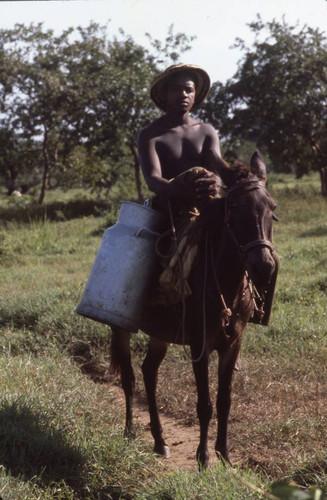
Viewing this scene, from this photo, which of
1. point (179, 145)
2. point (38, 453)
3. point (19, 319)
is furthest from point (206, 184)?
point (19, 319)

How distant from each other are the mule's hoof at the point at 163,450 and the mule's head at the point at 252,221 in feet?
5.40

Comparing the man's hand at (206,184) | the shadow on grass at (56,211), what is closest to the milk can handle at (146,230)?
the man's hand at (206,184)

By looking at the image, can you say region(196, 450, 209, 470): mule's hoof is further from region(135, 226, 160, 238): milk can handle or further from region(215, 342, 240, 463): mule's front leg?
region(135, 226, 160, 238): milk can handle

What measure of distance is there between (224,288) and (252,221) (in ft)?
1.86

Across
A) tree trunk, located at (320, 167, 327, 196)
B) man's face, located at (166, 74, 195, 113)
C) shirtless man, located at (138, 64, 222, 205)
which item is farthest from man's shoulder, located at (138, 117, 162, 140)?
tree trunk, located at (320, 167, 327, 196)

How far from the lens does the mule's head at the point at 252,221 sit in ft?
9.62

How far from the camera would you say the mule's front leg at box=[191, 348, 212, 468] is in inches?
137

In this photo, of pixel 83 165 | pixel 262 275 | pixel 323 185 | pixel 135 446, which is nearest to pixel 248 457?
pixel 135 446

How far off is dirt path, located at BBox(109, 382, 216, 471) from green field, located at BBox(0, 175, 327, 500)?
12cm

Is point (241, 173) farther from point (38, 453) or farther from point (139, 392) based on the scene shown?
point (139, 392)

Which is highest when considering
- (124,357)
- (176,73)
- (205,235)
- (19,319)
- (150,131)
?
(176,73)

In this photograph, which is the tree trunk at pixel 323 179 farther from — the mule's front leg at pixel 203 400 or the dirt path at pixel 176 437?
the mule's front leg at pixel 203 400

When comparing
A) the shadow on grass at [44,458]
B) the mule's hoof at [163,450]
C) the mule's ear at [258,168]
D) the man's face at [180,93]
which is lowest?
the mule's hoof at [163,450]

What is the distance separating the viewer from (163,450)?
13.3 ft
